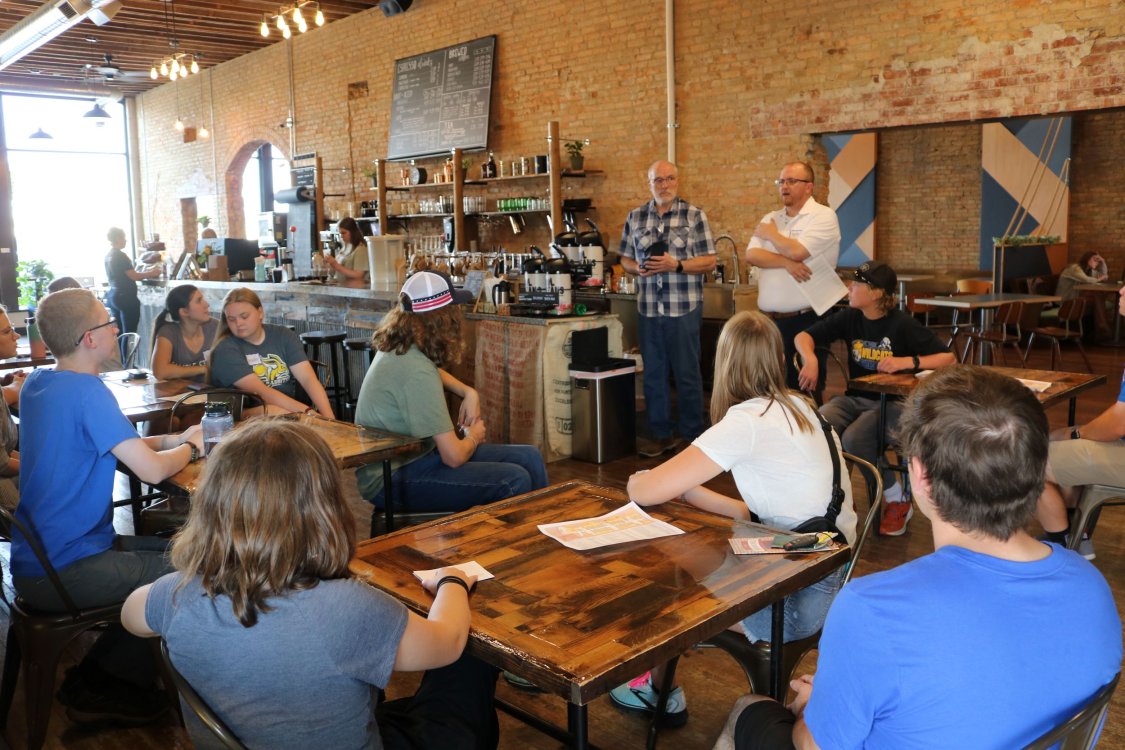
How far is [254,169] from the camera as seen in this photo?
15430 millimetres

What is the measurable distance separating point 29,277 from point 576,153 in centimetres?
1079

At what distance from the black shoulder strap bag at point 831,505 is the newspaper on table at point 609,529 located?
39 cm

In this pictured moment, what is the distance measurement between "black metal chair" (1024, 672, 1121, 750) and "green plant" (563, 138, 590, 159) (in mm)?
8131

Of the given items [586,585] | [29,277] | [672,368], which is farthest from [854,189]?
[29,277]

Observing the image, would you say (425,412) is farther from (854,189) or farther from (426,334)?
(854,189)

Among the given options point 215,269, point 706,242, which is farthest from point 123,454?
point 215,269

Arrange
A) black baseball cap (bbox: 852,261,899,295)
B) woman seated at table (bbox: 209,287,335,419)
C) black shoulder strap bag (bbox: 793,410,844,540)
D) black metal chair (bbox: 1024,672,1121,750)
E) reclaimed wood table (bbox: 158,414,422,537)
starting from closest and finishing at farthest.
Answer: black metal chair (bbox: 1024,672,1121,750)
black shoulder strap bag (bbox: 793,410,844,540)
reclaimed wood table (bbox: 158,414,422,537)
woman seated at table (bbox: 209,287,335,419)
black baseball cap (bbox: 852,261,899,295)

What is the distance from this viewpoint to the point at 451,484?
3270 millimetres

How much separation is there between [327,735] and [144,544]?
5.12ft

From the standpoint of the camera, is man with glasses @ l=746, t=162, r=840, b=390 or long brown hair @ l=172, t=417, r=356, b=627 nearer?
long brown hair @ l=172, t=417, r=356, b=627

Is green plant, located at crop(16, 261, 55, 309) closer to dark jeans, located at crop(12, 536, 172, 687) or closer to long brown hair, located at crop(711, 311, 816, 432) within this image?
dark jeans, located at crop(12, 536, 172, 687)

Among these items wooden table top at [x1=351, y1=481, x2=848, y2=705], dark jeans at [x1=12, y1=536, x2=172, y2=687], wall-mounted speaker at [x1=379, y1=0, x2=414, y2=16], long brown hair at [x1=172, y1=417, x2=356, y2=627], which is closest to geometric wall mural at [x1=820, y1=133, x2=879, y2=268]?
wall-mounted speaker at [x1=379, y1=0, x2=414, y2=16]

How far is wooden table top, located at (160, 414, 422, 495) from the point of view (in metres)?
2.68

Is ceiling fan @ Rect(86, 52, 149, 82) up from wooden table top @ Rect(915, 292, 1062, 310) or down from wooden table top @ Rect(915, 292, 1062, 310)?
up
